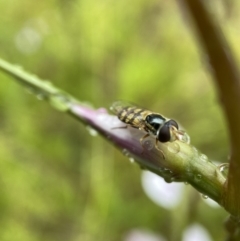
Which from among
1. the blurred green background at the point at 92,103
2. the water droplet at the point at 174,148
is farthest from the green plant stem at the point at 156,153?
the blurred green background at the point at 92,103

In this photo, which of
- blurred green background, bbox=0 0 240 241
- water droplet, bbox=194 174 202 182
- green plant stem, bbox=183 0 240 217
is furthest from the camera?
blurred green background, bbox=0 0 240 241

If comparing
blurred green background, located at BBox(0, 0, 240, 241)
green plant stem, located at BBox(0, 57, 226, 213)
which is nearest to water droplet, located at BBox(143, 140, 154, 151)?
green plant stem, located at BBox(0, 57, 226, 213)

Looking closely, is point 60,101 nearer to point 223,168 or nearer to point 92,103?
point 223,168

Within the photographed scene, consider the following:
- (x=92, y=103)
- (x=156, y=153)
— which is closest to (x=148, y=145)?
(x=156, y=153)

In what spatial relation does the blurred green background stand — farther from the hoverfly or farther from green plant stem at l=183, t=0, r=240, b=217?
green plant stem at l=183, t=0, r=240, b=217

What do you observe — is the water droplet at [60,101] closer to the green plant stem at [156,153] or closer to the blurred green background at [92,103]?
the green plant stem at [156,153]

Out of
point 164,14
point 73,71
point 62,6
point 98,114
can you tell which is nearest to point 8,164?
point 73,71
